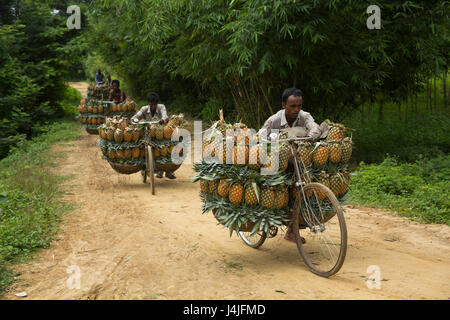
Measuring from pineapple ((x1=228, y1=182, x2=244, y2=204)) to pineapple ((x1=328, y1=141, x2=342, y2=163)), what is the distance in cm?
94

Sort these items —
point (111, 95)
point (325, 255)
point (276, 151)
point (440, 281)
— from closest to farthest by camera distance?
point (440, 281) < point (276, 151) < point (325, 255) < point (111, 95)

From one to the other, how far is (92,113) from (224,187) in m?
11.0

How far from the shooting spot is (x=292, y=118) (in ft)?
16.1

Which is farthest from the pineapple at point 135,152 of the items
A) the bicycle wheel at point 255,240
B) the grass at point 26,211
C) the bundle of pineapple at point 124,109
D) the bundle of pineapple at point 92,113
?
the bundle of pineapple at point 92,113

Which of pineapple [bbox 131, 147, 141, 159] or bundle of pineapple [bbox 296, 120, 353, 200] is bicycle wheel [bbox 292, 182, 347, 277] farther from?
pineapple [bbox 131, 147, 141, 159]

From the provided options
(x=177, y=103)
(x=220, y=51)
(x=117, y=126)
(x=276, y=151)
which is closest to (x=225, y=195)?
(x=276, y=151)

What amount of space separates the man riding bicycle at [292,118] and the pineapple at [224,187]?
0.67 meters

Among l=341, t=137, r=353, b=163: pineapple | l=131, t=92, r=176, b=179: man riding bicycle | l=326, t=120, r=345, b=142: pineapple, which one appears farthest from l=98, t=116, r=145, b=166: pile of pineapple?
l=341, t=137, r=353, b=163: pineapple

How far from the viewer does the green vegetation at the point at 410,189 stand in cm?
652

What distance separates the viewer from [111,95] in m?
13.7

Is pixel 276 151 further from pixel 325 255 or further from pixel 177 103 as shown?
pixel 177 103

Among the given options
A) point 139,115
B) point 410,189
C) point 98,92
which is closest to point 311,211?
point 410,189
